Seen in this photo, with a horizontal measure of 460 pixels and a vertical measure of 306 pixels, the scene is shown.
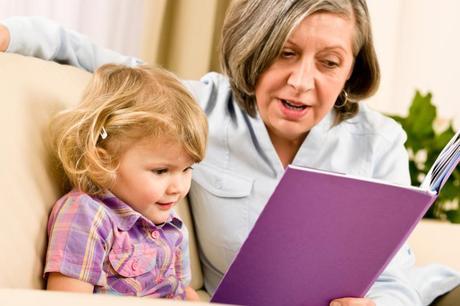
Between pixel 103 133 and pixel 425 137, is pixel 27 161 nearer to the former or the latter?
pixel 103 133

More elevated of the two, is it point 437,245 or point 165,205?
point 165,205

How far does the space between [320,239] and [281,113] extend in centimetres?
48

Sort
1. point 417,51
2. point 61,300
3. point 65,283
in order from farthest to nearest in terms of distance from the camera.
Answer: point 417,51
point 65,283
point 61,300

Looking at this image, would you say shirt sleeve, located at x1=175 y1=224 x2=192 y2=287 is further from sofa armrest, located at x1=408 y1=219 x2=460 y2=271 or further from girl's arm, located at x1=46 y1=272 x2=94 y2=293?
sofa armrest, located at x1=408 y1=219 x2=460 y2=271

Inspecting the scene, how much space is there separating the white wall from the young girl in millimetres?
2868

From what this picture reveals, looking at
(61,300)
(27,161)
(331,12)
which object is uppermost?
(331,12)

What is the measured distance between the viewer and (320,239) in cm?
148

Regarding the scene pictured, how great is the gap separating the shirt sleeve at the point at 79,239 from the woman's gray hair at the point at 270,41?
619 millimetres

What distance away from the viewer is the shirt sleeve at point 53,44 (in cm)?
169

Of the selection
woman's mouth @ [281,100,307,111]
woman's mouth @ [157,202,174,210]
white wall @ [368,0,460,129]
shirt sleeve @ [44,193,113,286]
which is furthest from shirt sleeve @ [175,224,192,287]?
white wall @ [368,0,460,129]

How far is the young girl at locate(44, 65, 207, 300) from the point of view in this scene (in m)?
1.40

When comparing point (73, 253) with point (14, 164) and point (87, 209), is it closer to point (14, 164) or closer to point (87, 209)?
point (87, 209)

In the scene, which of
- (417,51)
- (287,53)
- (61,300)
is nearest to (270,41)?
(287,53)

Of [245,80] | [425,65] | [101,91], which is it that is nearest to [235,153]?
[245,80]
